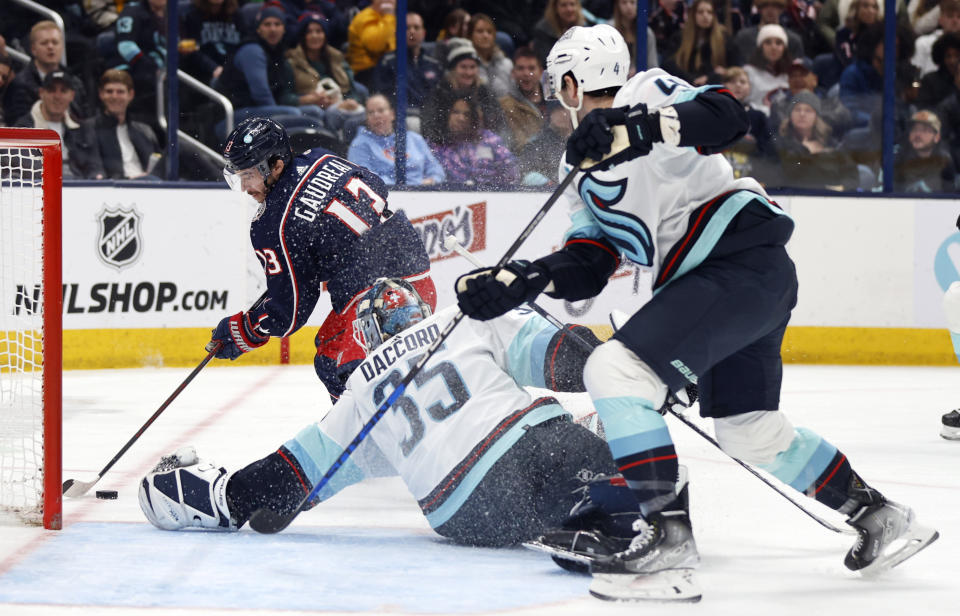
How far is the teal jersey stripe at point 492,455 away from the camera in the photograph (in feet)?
7.55

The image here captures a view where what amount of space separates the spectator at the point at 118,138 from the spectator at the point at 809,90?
3.11 metres

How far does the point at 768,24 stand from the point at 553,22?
45.9 inches

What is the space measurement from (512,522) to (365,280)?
3.25 ft

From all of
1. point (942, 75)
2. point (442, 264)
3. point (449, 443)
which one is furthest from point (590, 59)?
point (942, 75)

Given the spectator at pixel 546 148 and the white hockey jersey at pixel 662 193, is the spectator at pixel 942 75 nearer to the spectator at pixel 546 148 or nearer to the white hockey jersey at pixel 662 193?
the spectator at pixel 546 148

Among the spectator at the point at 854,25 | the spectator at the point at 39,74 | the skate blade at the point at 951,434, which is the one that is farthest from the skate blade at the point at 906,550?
the spectator at the point at 854,25

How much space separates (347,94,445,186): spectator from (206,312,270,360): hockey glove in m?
2.84

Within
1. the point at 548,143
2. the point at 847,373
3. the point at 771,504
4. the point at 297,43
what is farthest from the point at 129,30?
the point at 771,504

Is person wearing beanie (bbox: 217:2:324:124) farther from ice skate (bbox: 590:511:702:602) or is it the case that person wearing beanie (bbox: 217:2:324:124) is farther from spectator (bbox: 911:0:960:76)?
ice skate (bbox: 590:511:702:602)

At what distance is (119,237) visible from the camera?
562cm

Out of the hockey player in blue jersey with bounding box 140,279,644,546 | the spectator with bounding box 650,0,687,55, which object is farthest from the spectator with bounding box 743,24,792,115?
the hockey player in blue jersey with bounding box 140,279,644,546

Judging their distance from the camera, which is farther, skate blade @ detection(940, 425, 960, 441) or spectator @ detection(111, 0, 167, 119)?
spectator @ detection(111, 0, 167, 119)

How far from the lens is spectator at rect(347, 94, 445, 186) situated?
6.11 m

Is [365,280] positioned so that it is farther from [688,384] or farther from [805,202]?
[805,202]
